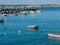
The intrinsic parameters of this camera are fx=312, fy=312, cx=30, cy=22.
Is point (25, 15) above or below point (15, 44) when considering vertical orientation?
below

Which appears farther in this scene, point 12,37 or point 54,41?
point 12,37

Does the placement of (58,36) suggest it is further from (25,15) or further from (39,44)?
(25,15)

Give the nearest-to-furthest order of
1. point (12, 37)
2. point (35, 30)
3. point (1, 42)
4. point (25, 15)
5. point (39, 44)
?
1. point (39, 44)
2. point (1, 42)
3. point (12, 37)
4. point (35, 30)
5. point (25, 15)

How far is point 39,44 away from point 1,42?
7.71 metres

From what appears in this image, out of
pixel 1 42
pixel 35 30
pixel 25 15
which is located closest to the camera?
pixel 1 42

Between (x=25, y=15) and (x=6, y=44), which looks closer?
(x=6, y=44)

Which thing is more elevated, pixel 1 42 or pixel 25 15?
pixel 1 42

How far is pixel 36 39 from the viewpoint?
59.8 m

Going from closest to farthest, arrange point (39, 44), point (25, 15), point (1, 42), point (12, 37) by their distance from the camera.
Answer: point (39, 44) < point (1, 42) < point (12, 37) < point (25, 15)

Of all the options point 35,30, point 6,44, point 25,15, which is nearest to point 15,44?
point 6,44

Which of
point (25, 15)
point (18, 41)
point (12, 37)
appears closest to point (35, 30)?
point (12, 37)

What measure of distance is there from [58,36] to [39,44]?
659 cm

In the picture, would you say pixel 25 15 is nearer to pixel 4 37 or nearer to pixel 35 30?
pixel 35 30

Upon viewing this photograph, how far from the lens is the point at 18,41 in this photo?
5781 cm
